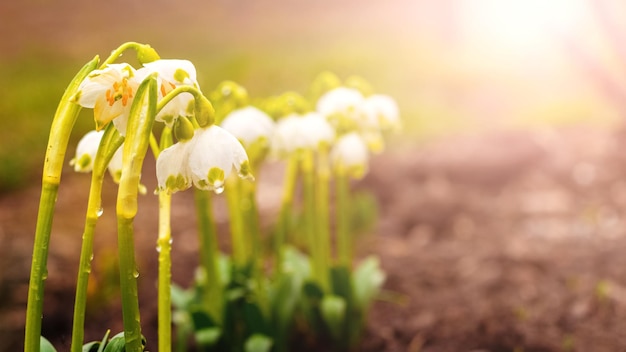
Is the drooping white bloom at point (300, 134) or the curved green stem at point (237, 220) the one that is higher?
the drooping white bloom at point (300, 134)

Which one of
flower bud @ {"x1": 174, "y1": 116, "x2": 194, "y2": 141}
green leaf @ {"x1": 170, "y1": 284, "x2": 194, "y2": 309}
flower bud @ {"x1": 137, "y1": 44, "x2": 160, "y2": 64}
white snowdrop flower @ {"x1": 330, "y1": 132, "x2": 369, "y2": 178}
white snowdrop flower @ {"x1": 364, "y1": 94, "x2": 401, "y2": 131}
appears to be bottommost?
green leaf @ {"x1": 170, "y1": 284, "x2": 194, "y2": 309}

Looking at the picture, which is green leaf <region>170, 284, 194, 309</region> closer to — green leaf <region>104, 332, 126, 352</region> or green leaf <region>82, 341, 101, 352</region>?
green leaf <region>82, 341, 101, 352</region>

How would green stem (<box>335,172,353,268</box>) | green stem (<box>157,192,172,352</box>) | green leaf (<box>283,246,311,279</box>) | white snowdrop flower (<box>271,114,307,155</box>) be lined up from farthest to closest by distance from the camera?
green leaf (<box>283,246,311,279</box>) < green stem (<box>335,172,353,268</box>) < white snowdrop flower (<box>271,114,307,155</box>) < green stem (<box>157,192,172,352</box>)

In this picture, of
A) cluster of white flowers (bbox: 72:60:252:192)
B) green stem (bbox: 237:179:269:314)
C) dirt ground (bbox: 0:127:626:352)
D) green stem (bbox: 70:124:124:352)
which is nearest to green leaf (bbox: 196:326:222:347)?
green stem (bbox: 237:179:269:314)

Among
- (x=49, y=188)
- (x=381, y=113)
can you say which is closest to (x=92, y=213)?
(x=49, y=188)

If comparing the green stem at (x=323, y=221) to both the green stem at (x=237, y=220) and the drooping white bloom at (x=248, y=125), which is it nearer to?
the green stem at (x=237, y=220)

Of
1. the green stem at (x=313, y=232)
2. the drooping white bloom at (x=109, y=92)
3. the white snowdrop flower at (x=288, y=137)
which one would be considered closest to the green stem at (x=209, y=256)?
the white snowdrop flower at (x=288, y=137)

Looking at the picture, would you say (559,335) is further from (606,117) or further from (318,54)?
(318,54)
